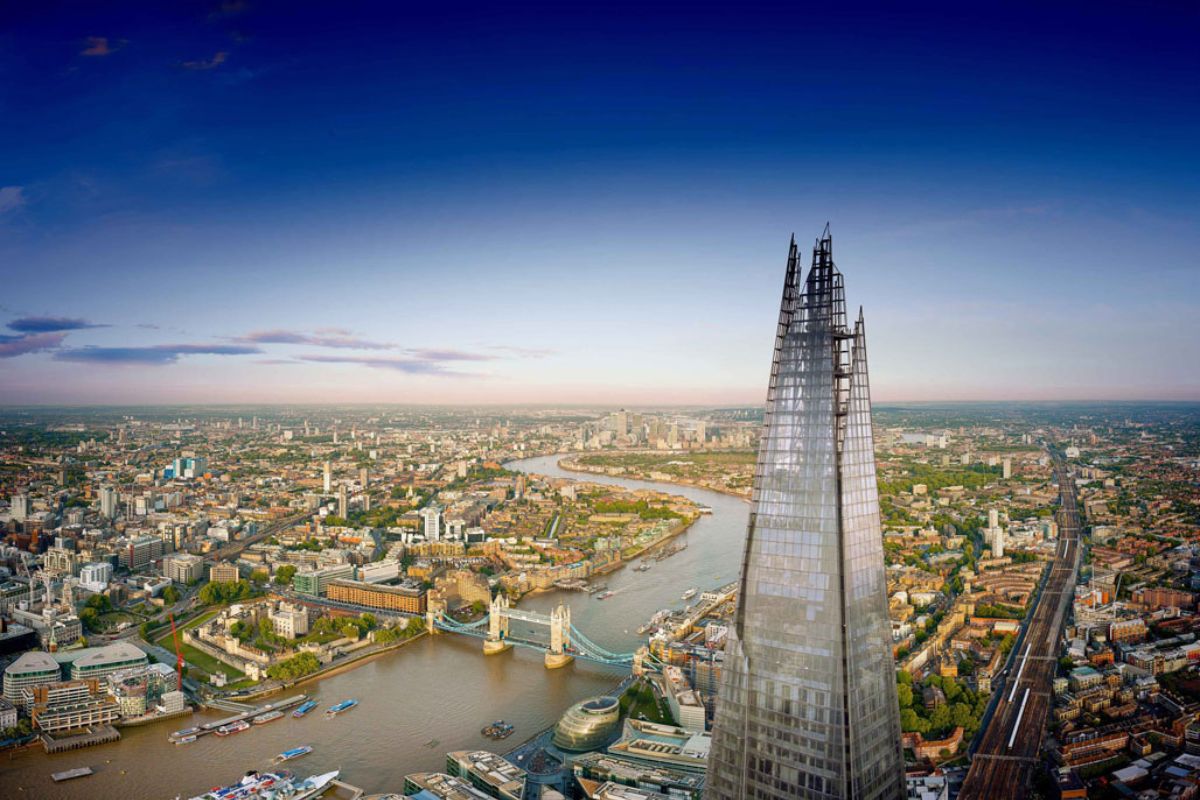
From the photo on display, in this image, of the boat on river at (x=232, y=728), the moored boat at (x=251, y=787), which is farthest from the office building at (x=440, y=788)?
the boat on river at (x=232, y=728)

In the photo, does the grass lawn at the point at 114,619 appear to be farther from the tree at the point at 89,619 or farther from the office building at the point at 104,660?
the office building at the point at 104,660

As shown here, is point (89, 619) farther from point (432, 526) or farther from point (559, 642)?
point (432, 526)

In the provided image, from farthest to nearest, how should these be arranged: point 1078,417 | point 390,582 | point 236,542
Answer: point 1078,417 < point 236,542 < point 390,582

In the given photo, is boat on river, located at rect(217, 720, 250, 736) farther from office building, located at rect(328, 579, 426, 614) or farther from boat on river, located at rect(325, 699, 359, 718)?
office building, located at rect(328, 579, 426, 614)

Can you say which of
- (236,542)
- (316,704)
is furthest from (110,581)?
(316,704)

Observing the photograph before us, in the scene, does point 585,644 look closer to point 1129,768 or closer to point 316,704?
point 316,704

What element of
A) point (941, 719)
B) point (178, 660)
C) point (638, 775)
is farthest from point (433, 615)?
point (941, 719)

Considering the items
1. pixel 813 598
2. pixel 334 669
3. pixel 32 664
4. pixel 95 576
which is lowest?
pixel 334 669
